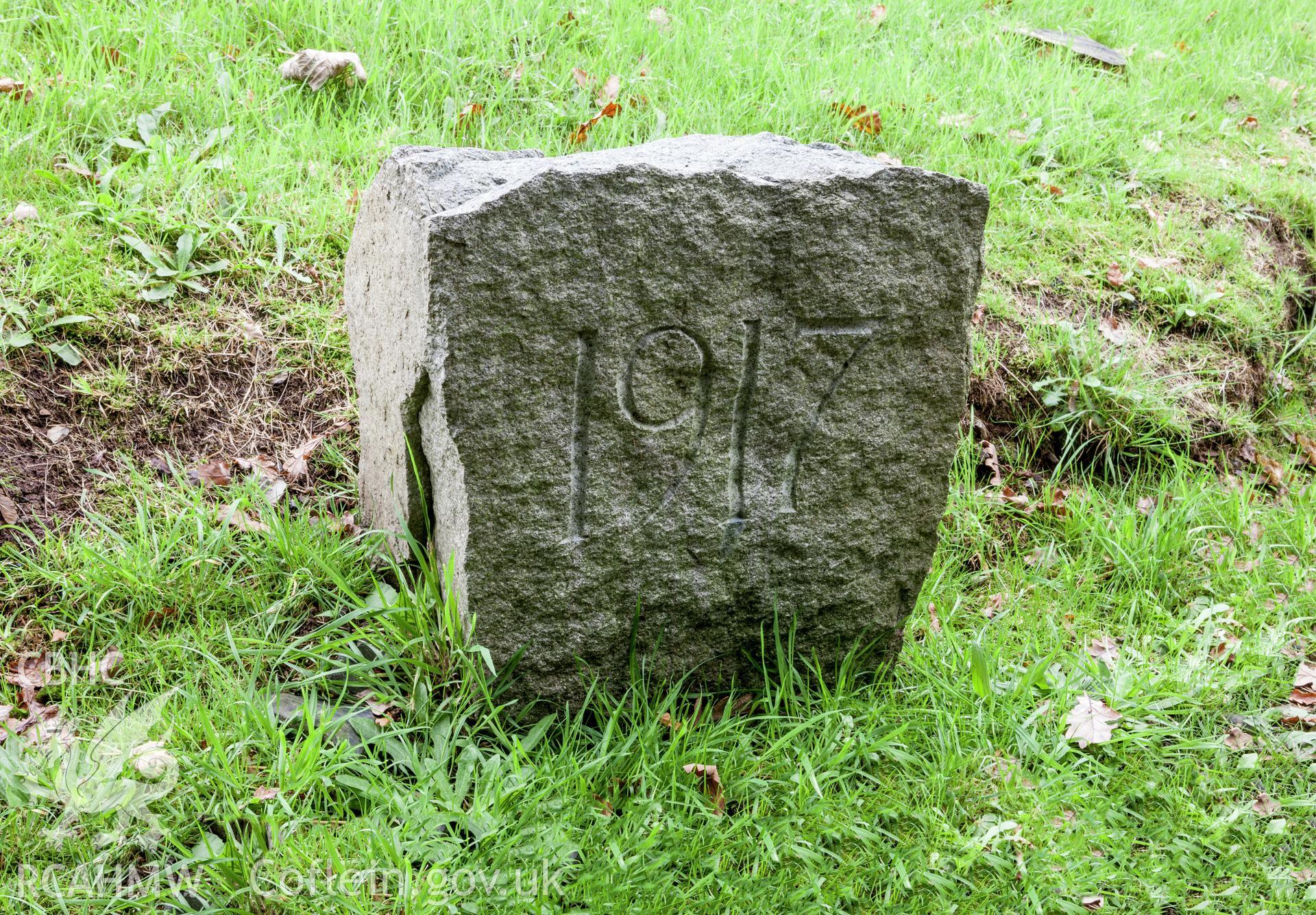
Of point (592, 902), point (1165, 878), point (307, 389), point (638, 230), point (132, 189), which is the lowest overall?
point (1165, 878)

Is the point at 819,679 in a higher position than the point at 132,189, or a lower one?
lower

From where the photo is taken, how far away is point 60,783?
2018 millimetres

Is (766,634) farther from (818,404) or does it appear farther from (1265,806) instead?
(1265,806)

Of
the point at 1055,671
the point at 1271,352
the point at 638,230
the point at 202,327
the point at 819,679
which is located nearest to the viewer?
the point at 638,230

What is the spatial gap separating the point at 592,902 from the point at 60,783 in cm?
106

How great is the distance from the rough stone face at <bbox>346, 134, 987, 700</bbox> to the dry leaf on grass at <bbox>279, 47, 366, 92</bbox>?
→ 5.96 ft

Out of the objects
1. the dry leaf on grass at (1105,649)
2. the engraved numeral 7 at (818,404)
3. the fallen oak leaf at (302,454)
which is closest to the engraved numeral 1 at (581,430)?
the engraved numeral 7 at (818,404)

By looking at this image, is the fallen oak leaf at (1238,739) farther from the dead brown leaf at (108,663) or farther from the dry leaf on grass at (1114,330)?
the dead brown leaf at (108,663)

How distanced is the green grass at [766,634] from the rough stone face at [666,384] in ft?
0.54

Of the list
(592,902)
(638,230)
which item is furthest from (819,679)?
(638,230)

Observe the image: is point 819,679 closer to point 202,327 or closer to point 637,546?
point 637,546

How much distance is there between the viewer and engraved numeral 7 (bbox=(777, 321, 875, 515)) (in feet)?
7.36

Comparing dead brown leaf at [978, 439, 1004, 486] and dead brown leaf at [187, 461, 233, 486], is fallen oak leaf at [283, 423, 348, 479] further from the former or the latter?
dead brown leaf at [978, 439, 1004, 486]

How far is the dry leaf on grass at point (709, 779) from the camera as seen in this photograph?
225 centimetres
